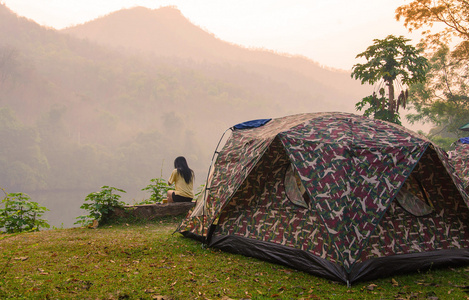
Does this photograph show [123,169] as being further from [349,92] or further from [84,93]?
[349,92]

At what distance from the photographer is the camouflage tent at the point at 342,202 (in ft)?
15.2

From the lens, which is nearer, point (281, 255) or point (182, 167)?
point (281, 255)

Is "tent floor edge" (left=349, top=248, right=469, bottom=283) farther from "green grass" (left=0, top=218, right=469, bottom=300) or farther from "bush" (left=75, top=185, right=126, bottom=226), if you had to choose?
"bush" (left=75, top=185, right=126, bottom=226)

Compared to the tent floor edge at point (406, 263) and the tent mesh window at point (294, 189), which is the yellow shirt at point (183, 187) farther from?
the tent floor edge at point (406, 263)

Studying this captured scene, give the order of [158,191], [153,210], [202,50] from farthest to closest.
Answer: [202,50] < [158,191] < [153,210]

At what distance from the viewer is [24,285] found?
389cm

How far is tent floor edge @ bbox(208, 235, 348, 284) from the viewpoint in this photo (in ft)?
14.9

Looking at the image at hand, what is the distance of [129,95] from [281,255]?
388 ft

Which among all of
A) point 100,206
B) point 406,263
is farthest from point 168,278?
point 100,206

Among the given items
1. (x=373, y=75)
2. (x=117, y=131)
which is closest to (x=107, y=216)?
(x=373, y=75)

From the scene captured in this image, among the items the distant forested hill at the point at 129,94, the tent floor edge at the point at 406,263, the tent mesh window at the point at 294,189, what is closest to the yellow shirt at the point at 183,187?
the tent mesh window at the point at 294,189

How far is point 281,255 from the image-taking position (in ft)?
16.9

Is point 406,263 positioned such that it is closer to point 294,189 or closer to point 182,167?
point 294,189

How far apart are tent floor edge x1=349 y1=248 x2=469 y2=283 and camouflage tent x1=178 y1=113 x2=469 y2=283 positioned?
1 cm
